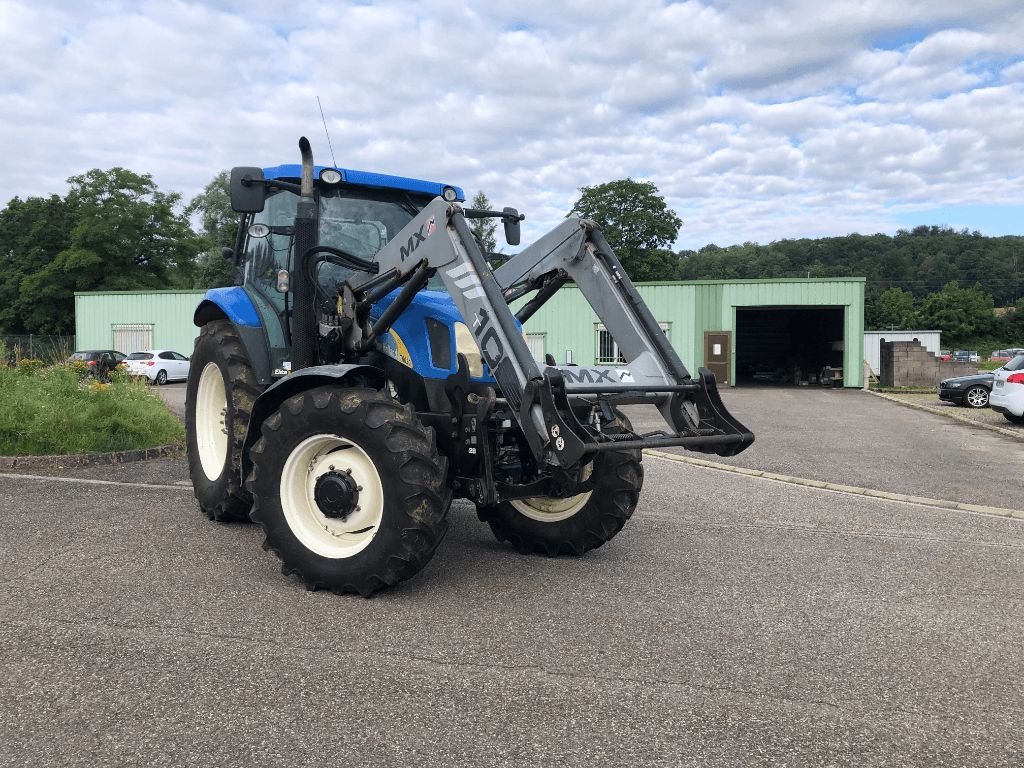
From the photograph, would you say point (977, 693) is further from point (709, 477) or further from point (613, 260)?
point (709, 477)

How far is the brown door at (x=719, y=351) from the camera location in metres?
31.7

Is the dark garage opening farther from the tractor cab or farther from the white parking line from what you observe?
the tractor cab

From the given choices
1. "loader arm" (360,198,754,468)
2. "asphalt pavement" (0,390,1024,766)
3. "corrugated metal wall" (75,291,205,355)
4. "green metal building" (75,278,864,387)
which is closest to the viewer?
"asphalt pavement" (0,390,1024,766)

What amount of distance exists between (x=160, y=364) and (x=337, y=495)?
3118cm

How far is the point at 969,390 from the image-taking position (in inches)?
885

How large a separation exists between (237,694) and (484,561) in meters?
2.43

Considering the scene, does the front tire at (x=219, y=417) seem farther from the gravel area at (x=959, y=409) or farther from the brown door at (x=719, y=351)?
the brown door at (x=719, y=351)

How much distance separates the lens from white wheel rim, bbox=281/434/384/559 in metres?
5.12

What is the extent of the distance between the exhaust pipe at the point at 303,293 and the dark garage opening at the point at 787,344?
1233 inches

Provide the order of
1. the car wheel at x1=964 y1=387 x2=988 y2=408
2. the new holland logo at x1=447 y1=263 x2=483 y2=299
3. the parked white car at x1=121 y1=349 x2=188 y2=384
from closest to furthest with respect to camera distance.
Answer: the new holland logo at x1=447 y1=263 x2=483 y2=299
the car wheel at x1=964 y1=387 x2=988 y2=408
the parked white car at x1=121 y1=349 x2=188 y2=384

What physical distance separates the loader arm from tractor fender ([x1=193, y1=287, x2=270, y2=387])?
136 centimetres

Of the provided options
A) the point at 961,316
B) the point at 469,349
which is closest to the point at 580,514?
the point at 469,349

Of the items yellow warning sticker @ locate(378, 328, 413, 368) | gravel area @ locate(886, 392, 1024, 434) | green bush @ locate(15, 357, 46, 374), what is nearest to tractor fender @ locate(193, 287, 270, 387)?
yellow warning sticker @ locate(378, 328, 413, 368)

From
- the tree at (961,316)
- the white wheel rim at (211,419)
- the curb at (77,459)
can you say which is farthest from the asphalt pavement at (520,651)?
the tree at (961,316)
